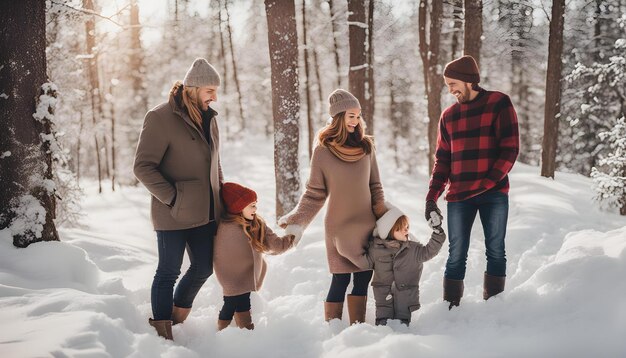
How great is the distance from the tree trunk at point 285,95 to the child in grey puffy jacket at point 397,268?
415 centimetres

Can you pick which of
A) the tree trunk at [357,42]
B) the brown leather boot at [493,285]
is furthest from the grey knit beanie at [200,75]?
the tree trunk at [357,42]

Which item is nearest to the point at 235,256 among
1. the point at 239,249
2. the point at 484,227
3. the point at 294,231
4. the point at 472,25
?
the point at 239,249

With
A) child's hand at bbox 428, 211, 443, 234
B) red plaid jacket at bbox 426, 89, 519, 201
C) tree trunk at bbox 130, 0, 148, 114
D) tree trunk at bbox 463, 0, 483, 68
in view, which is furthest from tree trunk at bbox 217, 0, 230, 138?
child's hand at bbox 428, 211, 443, 234

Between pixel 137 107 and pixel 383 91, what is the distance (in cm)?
1585

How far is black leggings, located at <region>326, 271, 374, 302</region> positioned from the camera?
173 inches

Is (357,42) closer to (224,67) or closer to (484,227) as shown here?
(484,227)

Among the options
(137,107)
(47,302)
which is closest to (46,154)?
(47,302)

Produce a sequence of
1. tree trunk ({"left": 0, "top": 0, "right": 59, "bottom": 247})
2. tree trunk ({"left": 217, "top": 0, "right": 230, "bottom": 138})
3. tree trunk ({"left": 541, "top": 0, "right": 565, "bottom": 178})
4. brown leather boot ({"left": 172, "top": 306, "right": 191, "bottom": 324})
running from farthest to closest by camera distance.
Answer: tree trunk ({"left": 217, "top": 0, "right": 230, "bottom": 138})
tree trunk ({"left": 541, "top": 0, "right": 565, "bottom": 178})
tree trunk ({"left": 0, "top": 0, "right": 59, "bottom": 247})
brown leather boot ({"left": 172, "top": 306, "right": 191, "bottom": 324})

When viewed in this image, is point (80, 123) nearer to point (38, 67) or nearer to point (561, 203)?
point (38, 67)

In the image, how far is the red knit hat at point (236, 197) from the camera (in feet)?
14.2

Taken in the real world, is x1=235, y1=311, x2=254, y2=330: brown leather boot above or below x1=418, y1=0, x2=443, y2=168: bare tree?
below

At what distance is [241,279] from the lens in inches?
174

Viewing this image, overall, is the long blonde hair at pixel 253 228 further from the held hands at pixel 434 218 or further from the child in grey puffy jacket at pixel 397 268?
the held hands at pixel 434 218

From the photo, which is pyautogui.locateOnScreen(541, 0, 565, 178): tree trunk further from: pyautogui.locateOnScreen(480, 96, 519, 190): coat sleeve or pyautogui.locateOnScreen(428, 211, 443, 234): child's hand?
pyautogui.locateOnScreen(428, 211, 443, 234): child's hand
